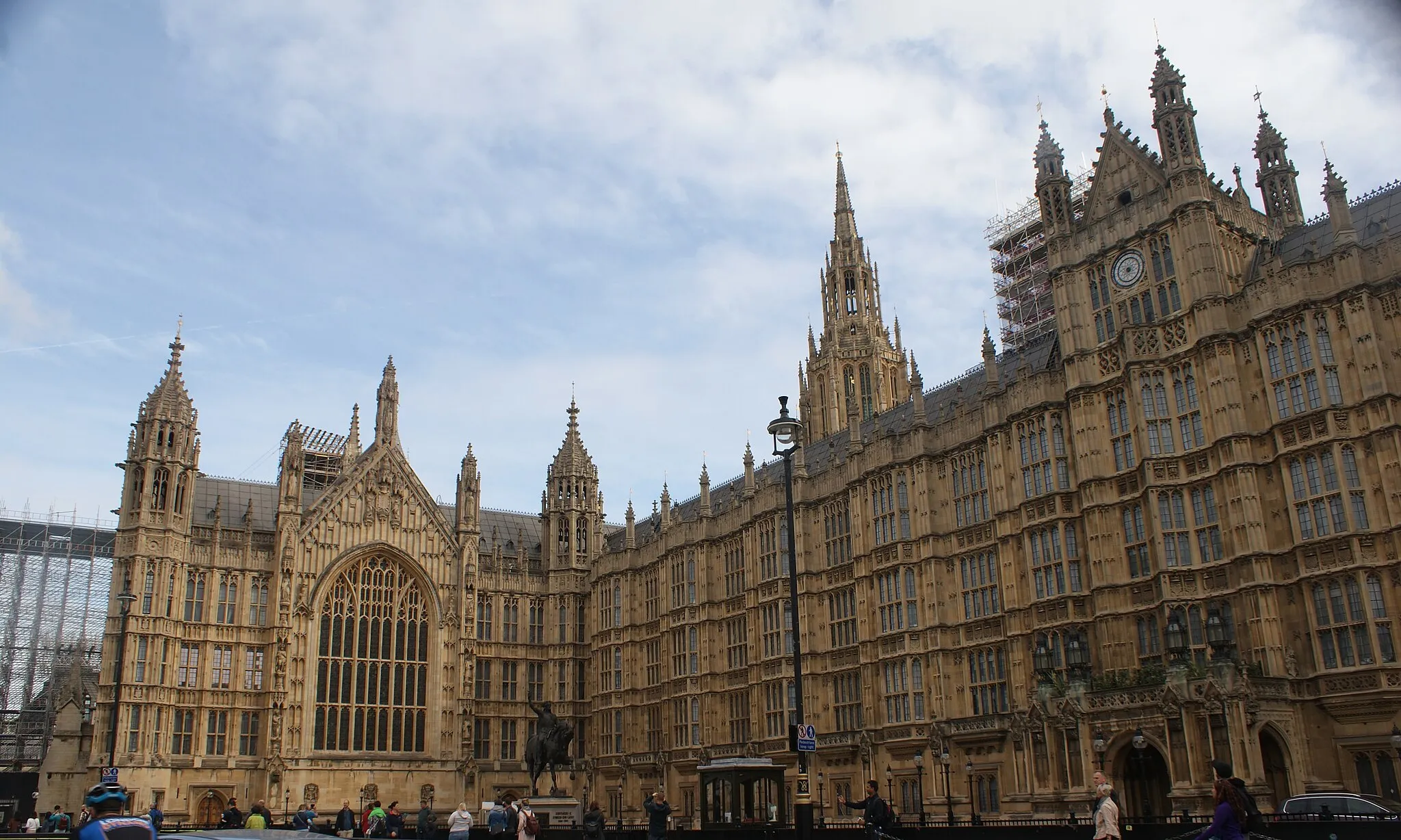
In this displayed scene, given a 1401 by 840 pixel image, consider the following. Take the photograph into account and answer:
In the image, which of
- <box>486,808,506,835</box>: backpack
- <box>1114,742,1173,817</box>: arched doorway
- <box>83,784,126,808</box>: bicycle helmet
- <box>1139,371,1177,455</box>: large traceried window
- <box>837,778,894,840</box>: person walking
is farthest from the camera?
<box>1139,371,1177,455</box>: large traceried window

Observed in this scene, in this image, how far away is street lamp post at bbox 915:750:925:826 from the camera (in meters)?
39.0

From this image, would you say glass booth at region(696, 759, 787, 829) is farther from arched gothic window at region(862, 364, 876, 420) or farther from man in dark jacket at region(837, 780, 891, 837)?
arched gothic window at region(862, 364, 876, 420)

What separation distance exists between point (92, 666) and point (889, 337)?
197ft

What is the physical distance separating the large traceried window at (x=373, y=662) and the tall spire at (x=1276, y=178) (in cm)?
4557

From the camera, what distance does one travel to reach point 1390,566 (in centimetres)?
2980

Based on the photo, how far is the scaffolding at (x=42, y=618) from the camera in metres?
74.1

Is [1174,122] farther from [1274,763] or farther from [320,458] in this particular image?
[320,458]

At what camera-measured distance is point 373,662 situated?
59.9 m

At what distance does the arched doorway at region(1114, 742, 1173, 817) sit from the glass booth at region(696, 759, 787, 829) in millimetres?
10214

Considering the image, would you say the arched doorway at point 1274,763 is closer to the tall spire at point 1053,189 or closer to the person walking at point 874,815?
the person walking at point 874,815

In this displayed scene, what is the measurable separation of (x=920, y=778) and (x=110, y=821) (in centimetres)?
3589

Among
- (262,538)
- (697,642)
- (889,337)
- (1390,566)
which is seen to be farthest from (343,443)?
(1390,566)

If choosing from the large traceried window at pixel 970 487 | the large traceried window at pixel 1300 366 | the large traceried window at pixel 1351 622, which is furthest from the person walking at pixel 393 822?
the large traceried window at pixel 1300 366

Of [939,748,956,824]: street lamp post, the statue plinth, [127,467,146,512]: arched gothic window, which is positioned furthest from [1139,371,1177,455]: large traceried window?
[127,467,146,512]: arched gothic window
